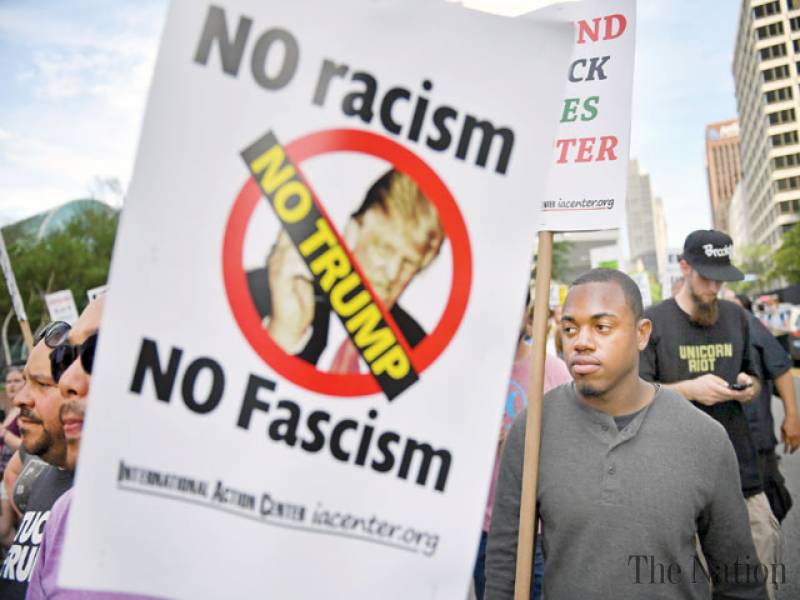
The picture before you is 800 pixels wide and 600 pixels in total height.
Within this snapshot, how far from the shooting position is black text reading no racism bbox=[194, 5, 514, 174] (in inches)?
46.9

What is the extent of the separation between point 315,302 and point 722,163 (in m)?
197

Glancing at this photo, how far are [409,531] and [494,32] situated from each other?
947 mm

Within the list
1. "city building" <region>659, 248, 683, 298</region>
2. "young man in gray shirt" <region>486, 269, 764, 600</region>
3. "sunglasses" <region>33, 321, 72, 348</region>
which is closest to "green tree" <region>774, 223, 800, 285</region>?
"city building" <region>659, 248, 683, 298</region>

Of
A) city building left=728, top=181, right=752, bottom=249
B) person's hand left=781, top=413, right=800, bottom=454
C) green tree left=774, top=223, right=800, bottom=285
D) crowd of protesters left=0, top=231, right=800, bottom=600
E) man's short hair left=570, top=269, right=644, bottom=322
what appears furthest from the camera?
city building left=728, top=181, right=752, bottom=249

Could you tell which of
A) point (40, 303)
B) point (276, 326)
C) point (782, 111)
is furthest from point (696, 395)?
point (782, 111)

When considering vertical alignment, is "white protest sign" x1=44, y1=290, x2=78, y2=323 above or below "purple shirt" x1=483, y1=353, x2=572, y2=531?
above

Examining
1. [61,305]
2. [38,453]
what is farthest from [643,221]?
[38,453]

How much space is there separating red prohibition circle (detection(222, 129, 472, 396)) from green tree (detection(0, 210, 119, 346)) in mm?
37461

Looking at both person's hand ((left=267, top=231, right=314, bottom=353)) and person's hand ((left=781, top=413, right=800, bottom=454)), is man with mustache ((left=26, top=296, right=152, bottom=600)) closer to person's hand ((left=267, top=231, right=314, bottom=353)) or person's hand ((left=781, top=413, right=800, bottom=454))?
person's hand ((left=267, top=231, right=314, bottom=353))

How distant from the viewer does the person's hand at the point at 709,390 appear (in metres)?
3.09

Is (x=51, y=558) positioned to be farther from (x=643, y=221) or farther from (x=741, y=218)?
(x=643, y=221)

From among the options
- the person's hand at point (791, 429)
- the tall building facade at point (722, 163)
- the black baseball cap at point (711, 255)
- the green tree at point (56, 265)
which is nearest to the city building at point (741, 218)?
the tall building facade at point (722, 163)

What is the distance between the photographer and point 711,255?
11.6 ft

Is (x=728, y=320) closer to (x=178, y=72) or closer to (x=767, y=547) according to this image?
(x=767, y=547)
